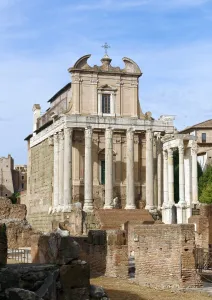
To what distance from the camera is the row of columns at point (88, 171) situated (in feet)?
139

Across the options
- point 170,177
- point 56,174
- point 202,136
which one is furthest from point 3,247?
point 202,136

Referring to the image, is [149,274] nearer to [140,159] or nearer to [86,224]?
[86,224]

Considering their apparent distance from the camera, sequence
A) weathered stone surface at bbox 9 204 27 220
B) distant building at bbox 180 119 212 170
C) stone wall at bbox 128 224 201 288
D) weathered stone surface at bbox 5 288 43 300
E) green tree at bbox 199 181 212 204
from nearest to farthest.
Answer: weathered stone surface at bbox 5 288 43 300
stone wall at bbox 128 224 201 288
weathered stone surface at bbox 9 204 27 220
green tree at bbox 199 181 212 204
distant building at bbox 180 119 212 170

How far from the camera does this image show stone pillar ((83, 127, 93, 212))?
42.4 meters

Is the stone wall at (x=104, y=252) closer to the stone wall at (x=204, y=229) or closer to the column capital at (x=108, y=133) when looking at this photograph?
the stone wall at (x=204, y=229)

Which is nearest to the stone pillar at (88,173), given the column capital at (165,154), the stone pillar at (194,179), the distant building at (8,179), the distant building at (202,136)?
the column capital at (165,154)

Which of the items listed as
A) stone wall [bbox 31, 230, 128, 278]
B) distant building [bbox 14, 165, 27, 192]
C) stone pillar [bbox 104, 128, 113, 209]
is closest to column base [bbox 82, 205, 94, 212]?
stone pillar [bbox 104, 128, 113, 209]

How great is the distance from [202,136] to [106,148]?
29.6 meters

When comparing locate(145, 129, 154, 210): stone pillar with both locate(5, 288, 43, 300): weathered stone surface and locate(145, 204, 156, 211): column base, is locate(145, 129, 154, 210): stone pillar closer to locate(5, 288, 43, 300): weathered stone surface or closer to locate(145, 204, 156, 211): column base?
locate(145, 204, 156, 211): column base

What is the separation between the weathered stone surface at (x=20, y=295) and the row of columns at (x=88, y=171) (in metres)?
31.6

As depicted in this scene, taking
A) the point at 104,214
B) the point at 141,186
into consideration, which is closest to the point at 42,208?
the point at 141,186

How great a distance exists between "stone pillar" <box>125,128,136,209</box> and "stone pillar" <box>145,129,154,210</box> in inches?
41.6

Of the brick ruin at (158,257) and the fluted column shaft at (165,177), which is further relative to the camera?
the fluted column shaft at (165,177)

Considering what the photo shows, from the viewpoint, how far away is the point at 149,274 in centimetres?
1652
